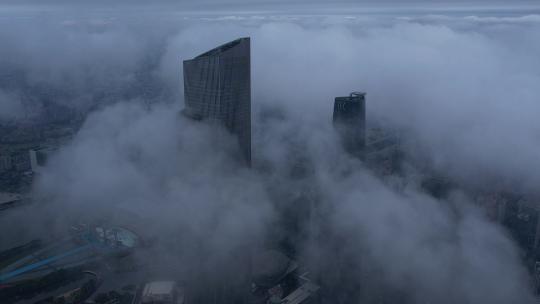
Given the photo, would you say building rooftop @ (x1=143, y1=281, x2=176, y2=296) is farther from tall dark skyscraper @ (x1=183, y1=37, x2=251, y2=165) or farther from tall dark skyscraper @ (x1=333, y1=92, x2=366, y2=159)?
tall dark skyscraper @ (x1=333, y1=92, x2=366, y2=159)

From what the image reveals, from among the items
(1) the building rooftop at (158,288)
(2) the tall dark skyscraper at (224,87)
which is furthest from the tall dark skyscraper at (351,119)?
(1) the building rooftop at (158,288)

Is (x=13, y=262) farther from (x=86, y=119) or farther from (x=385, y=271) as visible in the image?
(x=385, y=271)

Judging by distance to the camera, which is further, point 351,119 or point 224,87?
point 351,119

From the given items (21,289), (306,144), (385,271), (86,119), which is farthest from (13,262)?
(306,144)

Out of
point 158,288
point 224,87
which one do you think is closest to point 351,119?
point 224,87

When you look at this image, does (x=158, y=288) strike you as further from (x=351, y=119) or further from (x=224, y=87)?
(x=351, y=119)

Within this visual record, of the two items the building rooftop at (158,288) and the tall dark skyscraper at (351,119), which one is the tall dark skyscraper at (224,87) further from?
the tall dark skyscraper at (351,119)
